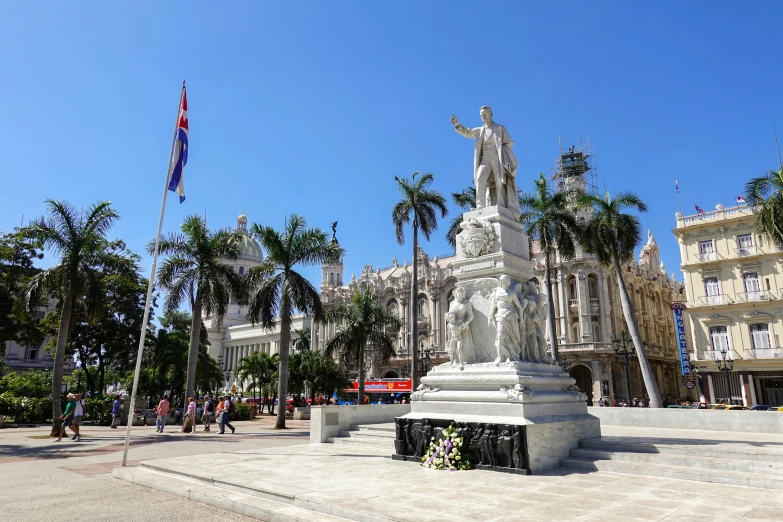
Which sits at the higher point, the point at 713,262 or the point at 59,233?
the point at 713,262

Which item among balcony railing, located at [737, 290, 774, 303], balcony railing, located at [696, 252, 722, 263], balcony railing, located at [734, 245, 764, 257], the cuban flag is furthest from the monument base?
balcony railing, located at [696, 252, 722, 263]

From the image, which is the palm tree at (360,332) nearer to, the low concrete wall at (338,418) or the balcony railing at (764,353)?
the low concrete wall at (338,418)

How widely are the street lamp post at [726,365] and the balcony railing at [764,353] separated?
4.10ft

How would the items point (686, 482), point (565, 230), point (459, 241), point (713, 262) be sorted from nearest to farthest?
point (686, 482) → point (459, 241) → point (565, 230) → point (713, 262)

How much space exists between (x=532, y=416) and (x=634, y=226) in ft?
73.8

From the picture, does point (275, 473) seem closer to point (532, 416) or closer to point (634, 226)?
point (532, 416)

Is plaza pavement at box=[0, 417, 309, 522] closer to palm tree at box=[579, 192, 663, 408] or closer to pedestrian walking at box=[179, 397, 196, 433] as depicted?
pedestrian walking at box=[179, 397, 196, 433]

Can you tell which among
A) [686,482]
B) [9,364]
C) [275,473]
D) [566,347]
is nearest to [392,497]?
[275,473]

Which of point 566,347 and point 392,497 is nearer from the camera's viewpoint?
point 392,497

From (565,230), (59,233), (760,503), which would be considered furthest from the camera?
(565,230)

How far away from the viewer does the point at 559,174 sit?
212ft

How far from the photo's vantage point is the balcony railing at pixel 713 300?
40.5m

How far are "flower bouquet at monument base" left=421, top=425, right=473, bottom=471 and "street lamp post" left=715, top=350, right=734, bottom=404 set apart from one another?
34193 mm

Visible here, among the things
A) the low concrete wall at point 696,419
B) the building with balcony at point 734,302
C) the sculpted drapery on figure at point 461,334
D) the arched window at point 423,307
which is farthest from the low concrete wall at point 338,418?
the arched window at point 423,307
